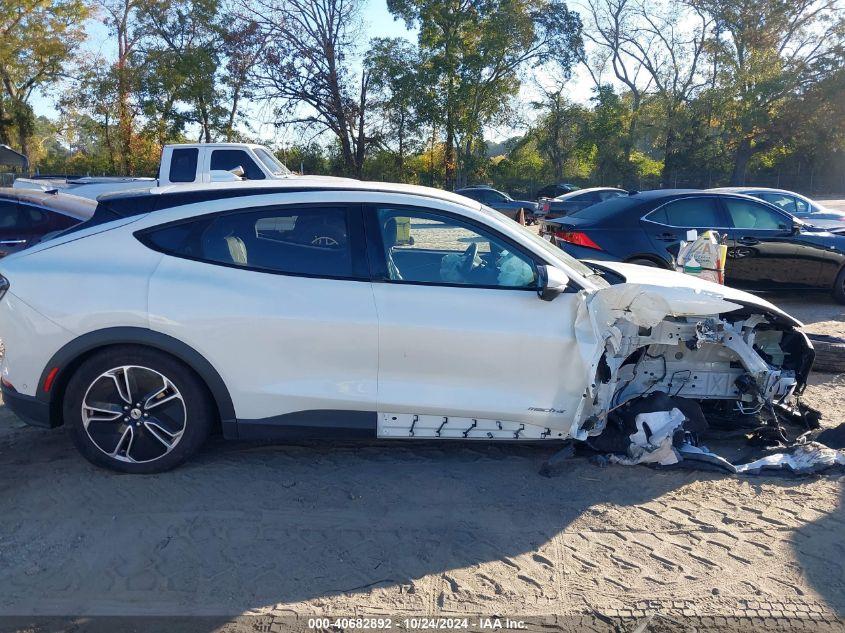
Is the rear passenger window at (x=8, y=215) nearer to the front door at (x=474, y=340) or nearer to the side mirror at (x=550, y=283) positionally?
the front door at (x=474, y=340)

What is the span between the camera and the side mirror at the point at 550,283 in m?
4.11

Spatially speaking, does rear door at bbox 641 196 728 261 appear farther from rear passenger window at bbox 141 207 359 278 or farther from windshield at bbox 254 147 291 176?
→ windshield at bbox 254 147 291 176

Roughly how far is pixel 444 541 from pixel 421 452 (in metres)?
1.12

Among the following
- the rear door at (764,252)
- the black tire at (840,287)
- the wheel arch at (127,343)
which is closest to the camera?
the wheel arch at (127,343)

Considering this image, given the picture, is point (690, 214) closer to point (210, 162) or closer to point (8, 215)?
point (210, 162)

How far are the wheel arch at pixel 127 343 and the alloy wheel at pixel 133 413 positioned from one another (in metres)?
0.16

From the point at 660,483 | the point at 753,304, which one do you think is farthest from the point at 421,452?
the point at 753,304

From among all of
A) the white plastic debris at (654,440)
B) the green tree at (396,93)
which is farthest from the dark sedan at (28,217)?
the green tree at (396,93)

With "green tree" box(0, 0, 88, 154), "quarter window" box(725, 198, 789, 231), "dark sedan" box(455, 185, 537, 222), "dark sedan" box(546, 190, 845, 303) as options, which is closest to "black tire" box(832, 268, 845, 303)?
"dark sedan" box(546, 190, 845, 303)

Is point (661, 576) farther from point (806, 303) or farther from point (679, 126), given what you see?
point (679, 126)

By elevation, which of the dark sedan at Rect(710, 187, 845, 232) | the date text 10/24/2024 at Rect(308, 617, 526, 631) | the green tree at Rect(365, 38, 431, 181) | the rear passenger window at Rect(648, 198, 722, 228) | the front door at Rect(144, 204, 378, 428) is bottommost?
the date text 10/24/2024 at Rect(308, 617, 526, 631)

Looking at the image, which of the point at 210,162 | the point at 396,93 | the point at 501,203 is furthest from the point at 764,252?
the point at 396,93

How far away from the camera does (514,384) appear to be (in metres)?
4.22

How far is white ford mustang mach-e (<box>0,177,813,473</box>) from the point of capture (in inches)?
162
